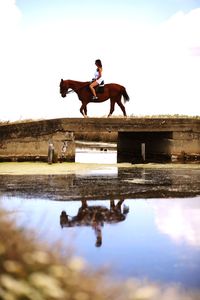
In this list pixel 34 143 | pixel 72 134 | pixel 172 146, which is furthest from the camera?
pixel 172 146

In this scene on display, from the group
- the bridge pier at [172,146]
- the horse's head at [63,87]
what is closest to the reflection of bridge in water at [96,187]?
the bridge pier at [172,146]

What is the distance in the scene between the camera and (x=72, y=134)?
56.2ft

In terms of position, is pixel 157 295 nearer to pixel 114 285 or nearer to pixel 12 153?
pixel 114 285

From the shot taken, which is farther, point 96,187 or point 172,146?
point 172,146

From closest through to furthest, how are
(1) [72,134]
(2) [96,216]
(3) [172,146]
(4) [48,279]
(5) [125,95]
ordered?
(4) [48,279]
(2) [96,216]
(1) [72,134]
(3) [172,146]
(5) [125,95]

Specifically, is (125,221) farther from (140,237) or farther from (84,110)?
(84,110)

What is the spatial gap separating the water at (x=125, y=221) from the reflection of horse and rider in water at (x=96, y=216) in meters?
0.01

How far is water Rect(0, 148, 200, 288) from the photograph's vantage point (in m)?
4.11

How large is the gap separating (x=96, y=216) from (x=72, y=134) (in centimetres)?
1091

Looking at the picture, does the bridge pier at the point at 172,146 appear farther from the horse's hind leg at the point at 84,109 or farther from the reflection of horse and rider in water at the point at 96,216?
the reflection of horse and rider in water at the point at 96,216

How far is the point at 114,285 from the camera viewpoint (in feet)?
11.1

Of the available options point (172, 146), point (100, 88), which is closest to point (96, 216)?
point (100, 88)

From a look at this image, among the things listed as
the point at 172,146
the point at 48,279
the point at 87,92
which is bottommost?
the point at 48,279

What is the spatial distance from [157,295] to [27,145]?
14715 millimetres
